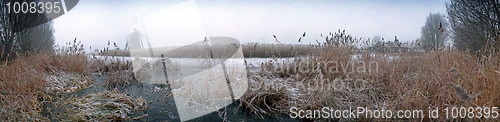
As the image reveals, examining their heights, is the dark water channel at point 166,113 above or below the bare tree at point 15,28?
below

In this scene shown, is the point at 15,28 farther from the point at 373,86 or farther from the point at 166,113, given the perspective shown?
the point at 373,86

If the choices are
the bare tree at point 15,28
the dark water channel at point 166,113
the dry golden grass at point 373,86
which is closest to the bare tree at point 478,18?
the dry golden grass at point 373,86

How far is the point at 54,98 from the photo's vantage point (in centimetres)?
271

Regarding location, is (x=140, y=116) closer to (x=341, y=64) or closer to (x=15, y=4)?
(x=341, y=64)

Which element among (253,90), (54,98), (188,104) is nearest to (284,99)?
(253,90)

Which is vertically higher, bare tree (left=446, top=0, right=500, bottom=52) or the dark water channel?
bare tree (left=446, top=0, right=500, bottom=52)

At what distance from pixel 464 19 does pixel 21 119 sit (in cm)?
831

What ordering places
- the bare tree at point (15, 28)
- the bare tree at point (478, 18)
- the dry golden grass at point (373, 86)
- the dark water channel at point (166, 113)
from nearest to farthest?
the dry golden grass at point (373, 86) → the dark water channel at point (166, 113) → the bare tree at point (478, 18) → the bare tree at point (15, 28)

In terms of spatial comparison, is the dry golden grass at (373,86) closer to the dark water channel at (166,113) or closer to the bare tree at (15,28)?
the dark water channel at (166,113)

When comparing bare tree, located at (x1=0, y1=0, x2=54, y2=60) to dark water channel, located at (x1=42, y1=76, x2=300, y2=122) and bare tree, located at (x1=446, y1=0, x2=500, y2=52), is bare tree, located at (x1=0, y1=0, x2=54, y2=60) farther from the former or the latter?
bare tree, located at (x1=446, y1=0, x2=500, y2=52)

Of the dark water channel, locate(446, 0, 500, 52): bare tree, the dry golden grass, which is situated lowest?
the dark water channel

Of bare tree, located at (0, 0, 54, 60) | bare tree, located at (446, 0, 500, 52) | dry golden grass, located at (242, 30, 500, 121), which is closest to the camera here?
dry golden grass, located at (242, 30, 500, 121)

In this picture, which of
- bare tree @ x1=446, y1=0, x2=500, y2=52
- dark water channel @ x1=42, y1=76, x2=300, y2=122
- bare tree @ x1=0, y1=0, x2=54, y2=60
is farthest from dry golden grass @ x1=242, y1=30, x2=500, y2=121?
bare tree @ x1=0, y1=0, x2=54, y2=60

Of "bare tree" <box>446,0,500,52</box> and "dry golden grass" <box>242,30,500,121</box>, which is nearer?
"dry golden grass" <box>242,30,500,121</box>
